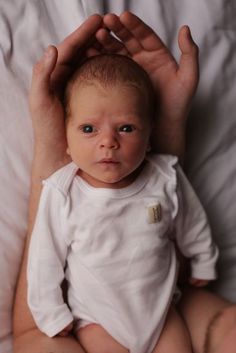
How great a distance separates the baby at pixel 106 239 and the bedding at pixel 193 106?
12cm

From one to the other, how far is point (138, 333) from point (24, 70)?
1.88 ft

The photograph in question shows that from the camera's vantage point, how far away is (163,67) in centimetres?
125

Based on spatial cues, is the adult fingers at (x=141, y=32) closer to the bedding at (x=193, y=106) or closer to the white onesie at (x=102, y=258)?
the bedding at (x=193, y=106)

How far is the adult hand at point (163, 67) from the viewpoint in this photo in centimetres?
120

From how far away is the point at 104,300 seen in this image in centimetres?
113

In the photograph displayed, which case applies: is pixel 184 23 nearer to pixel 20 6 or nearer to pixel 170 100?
pixel 170 100

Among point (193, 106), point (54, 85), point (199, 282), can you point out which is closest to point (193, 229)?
point (199, 282)

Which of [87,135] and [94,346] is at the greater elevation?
[87,135]

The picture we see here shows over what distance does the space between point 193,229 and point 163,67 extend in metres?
0.33

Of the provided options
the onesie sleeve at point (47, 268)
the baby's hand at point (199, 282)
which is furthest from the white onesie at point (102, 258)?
the baby's hand at point (199, 282)

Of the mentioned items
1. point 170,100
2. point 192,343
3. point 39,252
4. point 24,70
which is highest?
point 24,70

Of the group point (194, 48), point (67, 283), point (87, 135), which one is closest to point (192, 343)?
point (67, 283)

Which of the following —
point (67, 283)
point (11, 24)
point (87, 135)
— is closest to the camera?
point (87, 135)

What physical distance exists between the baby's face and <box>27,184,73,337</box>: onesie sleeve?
93 mm
